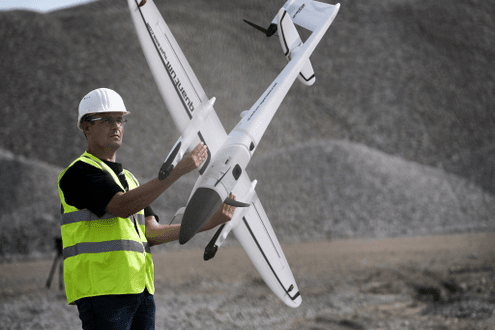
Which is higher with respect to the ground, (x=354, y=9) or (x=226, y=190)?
(x=226, y=190)

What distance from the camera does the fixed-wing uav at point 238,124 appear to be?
2768mm

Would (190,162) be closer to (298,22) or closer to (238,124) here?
(238,124)

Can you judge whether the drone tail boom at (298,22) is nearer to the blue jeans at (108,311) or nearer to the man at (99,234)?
the man at (99,234)

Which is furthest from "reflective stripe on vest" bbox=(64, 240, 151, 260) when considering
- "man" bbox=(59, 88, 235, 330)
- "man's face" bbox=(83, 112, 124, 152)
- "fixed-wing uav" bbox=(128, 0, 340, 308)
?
"man's face" bbox=(83, 112, 124, 152)

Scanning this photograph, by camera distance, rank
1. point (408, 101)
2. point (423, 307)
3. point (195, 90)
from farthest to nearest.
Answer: point (408, 101)
point (423, 307)
point (195, 90)

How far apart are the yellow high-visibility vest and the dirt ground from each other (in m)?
7.28

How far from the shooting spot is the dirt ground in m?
9.97

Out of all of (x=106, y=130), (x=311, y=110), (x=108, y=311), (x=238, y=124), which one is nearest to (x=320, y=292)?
(x=108, y=311)

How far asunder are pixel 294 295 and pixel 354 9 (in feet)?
166

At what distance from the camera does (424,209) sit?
22.0m

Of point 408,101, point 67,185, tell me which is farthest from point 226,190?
Result: point 408,101

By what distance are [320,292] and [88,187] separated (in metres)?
10.5

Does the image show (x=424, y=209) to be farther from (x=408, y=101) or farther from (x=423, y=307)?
(x=408, y=101)

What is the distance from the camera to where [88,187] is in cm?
278
